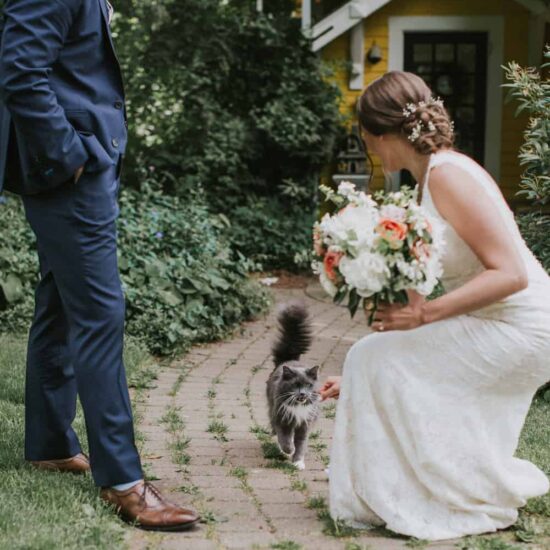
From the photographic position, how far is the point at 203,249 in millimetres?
8188

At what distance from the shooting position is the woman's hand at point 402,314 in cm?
307

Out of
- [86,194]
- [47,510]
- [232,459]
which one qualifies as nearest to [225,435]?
[232,459]

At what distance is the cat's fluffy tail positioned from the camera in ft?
15.1

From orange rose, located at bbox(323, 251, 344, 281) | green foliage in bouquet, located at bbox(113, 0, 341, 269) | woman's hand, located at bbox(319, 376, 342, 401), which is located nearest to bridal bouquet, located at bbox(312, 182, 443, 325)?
orange rose, located at bbox(323, 251, 344, 281)

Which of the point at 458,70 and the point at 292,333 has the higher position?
the point at 458,70

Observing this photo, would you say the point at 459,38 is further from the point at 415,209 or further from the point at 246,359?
the point at 415,209

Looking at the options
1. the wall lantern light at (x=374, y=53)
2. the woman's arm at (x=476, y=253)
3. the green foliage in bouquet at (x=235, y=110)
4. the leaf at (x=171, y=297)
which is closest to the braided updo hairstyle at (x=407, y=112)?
the woman's arm at (x=476, y=253)

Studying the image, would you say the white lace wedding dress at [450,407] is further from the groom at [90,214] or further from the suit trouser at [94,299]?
the suit trouser at [94,299]

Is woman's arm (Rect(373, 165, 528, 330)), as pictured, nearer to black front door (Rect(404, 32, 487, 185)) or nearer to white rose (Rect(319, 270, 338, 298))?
white rose (Rect(319, 270, 338, 298))

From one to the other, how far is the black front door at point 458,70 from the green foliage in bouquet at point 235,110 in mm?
1310

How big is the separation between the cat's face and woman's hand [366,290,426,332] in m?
1.35

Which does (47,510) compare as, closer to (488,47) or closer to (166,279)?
(166,279)

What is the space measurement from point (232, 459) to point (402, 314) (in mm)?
1543

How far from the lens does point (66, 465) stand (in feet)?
12.5
